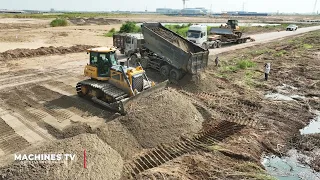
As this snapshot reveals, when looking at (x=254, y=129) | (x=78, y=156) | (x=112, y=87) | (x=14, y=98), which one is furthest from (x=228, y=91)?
(x=14, y=98)

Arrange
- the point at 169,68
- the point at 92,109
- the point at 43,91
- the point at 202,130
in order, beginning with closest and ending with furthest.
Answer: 1. the point at 202,130
2. the point at 92,109
3. the point at 43,91
4. the point at 169,68

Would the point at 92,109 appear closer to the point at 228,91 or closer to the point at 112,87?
the point at 112,87

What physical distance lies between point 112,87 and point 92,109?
1271mm

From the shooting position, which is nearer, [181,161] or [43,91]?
[181,161]

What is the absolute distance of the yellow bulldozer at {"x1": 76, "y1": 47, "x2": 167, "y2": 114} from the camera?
36.6 ft

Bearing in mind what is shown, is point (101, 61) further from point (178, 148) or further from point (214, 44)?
point (214, 44)

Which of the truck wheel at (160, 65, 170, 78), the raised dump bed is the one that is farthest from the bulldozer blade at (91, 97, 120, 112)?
the truck wheel at (160, 65, 170, 78)

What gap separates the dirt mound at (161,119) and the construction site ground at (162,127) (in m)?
0.04

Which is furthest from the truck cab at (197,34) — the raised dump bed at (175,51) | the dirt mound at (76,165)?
the dirt mound at (76,165)

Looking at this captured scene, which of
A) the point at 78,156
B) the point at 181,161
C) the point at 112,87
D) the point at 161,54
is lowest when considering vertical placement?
the point at 181,161

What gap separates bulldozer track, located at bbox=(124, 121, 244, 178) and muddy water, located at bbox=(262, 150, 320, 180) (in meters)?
1.78

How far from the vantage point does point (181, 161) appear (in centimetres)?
838

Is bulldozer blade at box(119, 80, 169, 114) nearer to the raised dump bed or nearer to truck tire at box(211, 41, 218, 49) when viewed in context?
the raised dump bed

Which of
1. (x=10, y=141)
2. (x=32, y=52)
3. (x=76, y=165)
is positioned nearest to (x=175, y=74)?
(x=10, y=141)
